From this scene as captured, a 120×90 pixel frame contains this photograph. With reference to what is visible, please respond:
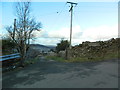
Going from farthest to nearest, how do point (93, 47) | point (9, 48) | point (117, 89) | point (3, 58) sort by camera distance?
point (93, 47), point (9, 48), point (3, 58), point (117, 89)

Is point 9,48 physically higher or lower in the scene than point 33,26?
lower

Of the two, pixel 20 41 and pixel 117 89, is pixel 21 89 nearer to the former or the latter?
pixel 117 89

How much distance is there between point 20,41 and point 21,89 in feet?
28.6

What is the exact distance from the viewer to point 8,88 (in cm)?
641

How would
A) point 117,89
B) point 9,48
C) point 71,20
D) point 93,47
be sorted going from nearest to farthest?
point 117,89 → point 9,48 → point 93,47 → point 71,20

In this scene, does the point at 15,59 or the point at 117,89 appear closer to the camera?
the point at 117,89

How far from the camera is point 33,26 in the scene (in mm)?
16391

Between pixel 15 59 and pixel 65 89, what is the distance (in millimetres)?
9635

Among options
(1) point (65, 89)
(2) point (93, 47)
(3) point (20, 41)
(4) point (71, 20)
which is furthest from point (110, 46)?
(1) point (65, 89)

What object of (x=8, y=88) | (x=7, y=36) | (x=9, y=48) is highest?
(x=7, y=36)

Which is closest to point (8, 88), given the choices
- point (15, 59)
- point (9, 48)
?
point (15, 59)

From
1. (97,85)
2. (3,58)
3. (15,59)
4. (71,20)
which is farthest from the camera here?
(71,20)

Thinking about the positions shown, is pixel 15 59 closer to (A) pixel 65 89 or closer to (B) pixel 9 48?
(B) pixel 9 48

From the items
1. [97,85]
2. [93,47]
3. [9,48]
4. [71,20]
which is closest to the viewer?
[97,85]
